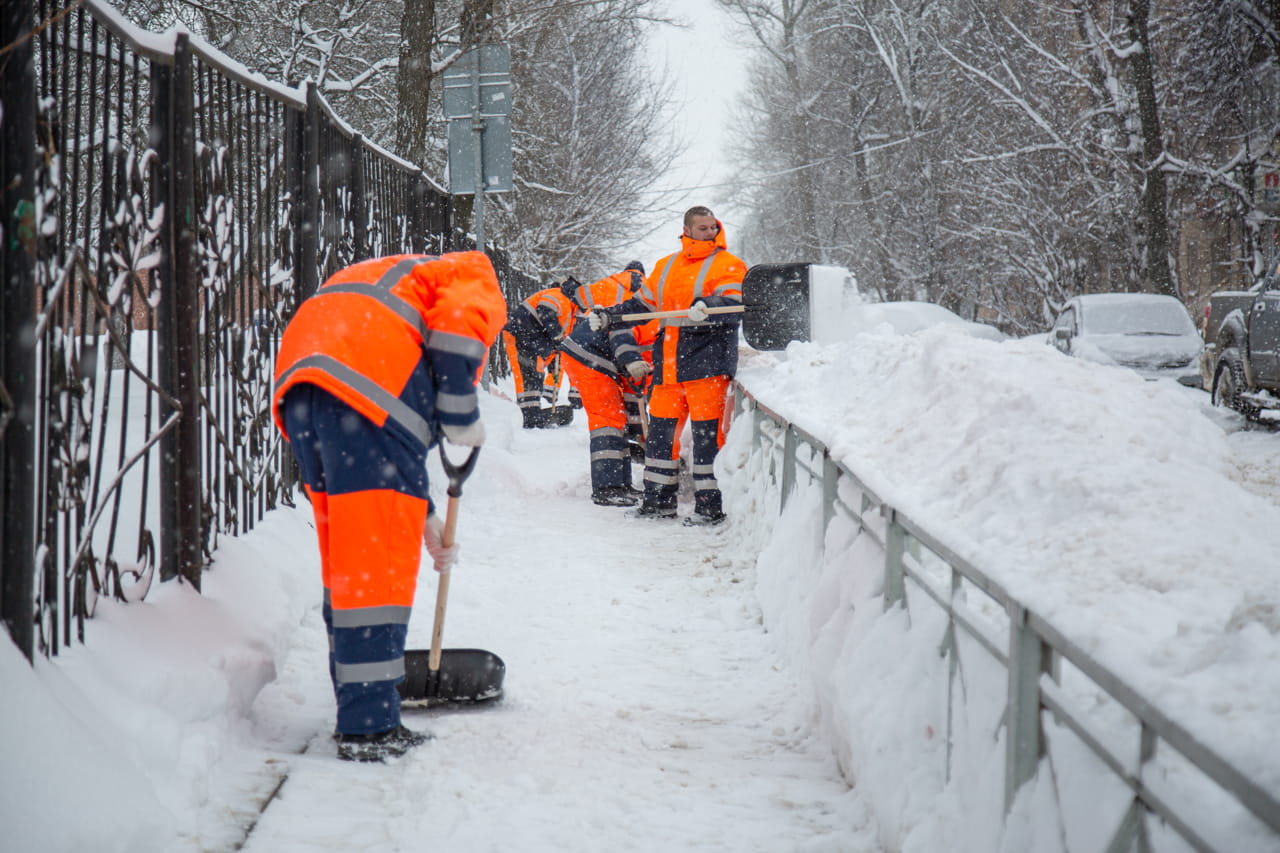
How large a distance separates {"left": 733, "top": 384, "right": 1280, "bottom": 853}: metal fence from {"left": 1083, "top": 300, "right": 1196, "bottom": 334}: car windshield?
1299 cm

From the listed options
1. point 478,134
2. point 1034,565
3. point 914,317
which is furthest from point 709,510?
point 914,317

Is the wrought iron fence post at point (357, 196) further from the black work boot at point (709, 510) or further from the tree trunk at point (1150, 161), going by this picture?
the tree trunk at point (1150, 161)

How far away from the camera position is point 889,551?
3182 millimetres

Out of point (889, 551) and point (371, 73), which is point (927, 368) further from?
point (371, 73)

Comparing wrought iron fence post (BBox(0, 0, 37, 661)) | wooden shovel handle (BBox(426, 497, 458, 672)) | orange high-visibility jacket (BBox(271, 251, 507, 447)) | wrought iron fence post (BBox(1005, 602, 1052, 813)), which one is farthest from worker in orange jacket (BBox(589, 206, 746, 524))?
wrought iron fence post (BBox(1005, 602, 1052, 813))

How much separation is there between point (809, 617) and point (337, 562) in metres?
1.76

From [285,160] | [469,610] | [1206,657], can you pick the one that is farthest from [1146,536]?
[285,160]

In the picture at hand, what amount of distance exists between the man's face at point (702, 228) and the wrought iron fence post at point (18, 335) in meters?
5.59

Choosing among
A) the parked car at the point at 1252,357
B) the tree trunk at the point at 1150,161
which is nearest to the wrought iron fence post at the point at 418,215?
the parked car at the point at 1252,357

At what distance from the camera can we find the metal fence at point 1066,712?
4.76 ft

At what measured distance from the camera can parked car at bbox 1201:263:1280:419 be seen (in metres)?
11.4

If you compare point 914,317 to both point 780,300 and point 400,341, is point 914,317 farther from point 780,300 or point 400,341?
point 400,341

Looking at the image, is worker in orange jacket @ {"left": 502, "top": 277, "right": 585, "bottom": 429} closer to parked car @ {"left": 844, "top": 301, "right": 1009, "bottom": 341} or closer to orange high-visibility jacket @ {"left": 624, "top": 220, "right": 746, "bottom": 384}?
orange high-visibility jacket @ {"left": 624, "top": 220, "right": 746, "bottom": 384}

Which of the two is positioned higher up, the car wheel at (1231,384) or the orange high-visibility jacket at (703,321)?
the orange high-visibility jacket at (703,321)
